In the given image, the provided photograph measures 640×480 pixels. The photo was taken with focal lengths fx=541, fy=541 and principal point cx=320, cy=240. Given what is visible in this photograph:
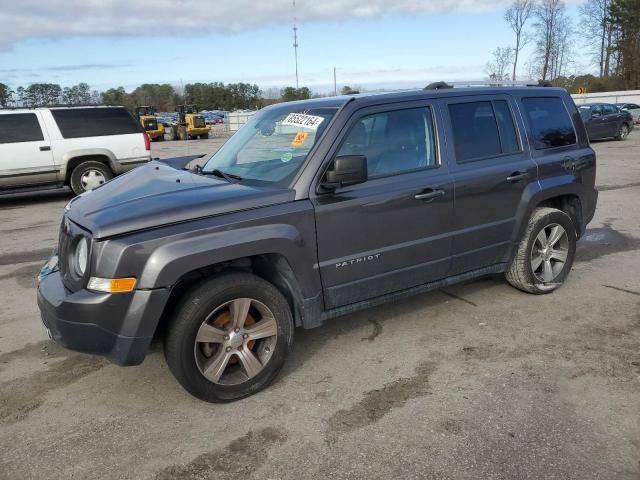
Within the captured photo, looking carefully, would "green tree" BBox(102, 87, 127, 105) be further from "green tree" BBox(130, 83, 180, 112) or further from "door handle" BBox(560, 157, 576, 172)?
"door handle" BBox(560, 157, 576, 172)

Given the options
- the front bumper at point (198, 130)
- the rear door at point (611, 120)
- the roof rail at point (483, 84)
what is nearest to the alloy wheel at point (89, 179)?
the roof rail at point (483, 84)

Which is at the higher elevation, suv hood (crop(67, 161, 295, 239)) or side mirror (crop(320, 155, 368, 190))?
side mirror (crop(320, 155, 368, 190))

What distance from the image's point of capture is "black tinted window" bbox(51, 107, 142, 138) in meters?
11.0

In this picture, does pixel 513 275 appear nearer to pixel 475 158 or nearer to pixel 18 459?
pixel 475 158

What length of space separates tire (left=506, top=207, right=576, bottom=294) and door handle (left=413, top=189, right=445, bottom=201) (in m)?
1.18

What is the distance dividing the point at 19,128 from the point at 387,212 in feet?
31.4

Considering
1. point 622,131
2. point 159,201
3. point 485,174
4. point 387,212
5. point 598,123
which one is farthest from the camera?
point 622,131

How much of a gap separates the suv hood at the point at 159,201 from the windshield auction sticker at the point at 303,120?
0.63 metres

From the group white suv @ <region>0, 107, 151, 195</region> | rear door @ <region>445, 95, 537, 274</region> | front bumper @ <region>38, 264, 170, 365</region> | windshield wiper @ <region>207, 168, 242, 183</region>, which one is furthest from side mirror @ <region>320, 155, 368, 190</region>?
white suv @ <region>0, 107, 151, 195</region>

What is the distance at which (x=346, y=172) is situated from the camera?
11.2 feet

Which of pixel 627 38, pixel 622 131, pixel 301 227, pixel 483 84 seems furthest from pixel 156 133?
pixel 627 38

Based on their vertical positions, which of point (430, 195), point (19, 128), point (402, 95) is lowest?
point (430, 195)

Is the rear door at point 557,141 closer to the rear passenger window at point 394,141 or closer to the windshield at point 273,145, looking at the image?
the rear passenger window at point 394,141

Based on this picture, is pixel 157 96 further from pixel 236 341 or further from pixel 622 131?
pixel 236 341
